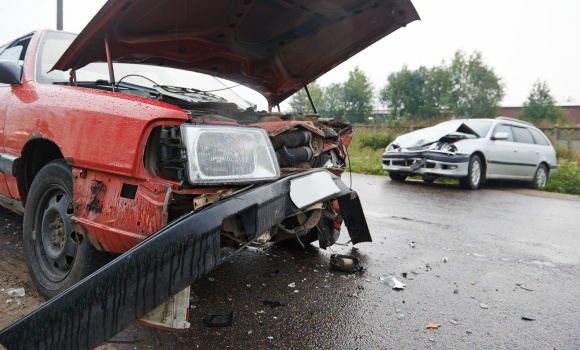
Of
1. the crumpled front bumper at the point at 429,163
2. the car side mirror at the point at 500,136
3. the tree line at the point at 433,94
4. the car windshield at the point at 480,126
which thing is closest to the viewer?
the crumpled front bumper at the point at 429,163

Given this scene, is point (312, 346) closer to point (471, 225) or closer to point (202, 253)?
point (202, 253)

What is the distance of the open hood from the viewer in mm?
2342

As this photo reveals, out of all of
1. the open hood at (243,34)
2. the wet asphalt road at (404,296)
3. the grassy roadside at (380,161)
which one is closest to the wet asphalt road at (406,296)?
the wet asphalt road at (404,296)

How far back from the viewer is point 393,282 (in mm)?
2855

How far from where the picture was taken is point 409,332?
2129 mm

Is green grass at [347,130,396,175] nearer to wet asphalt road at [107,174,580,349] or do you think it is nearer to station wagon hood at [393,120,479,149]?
station wagon hood at [393,120,479,149]

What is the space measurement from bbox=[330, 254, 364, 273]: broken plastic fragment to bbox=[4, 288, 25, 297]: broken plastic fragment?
2133 millimetres

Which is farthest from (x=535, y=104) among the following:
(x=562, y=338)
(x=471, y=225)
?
(x=562, y=338)

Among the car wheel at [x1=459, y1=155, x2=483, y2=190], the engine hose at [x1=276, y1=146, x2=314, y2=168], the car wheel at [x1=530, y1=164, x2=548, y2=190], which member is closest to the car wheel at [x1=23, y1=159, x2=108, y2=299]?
the engine hose at [x1=276, y1=146, x2=314, y2=168]

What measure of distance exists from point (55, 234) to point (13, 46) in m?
2.26

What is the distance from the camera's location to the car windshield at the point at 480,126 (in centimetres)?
883

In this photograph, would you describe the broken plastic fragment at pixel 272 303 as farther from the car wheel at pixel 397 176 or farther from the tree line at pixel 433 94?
the tree line at pixel 433 94

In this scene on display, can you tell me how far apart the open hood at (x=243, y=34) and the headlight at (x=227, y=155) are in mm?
912

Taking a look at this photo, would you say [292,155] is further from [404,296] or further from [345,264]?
[404,296]
